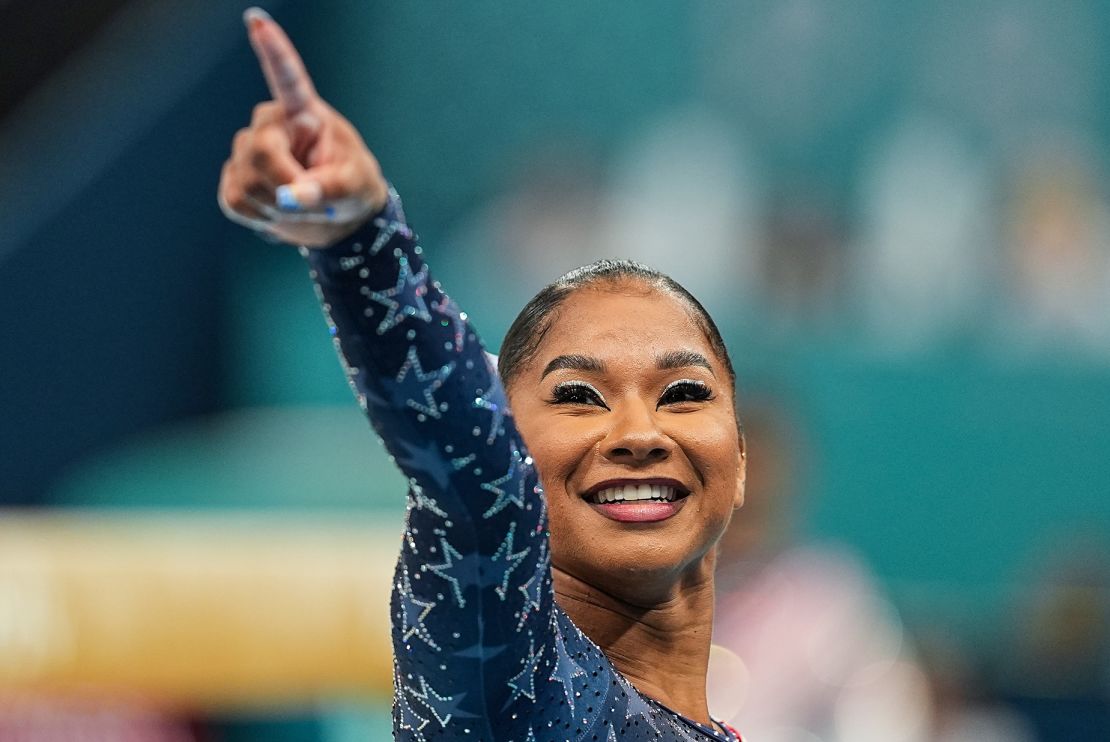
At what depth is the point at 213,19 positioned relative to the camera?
6578mm

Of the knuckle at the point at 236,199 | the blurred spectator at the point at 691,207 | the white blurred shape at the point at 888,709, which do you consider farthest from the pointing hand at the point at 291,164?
the blurred spectator at the point at 691,207

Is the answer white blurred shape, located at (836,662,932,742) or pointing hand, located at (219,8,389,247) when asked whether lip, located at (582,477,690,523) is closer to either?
pointing hand, located at (219,8,389,247)

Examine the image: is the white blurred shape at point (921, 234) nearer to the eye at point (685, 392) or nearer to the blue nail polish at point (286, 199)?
the eye at point (685, 392)

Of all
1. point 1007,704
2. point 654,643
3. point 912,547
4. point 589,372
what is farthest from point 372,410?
point 912,547

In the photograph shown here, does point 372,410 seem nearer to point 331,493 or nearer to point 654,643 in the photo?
point 654,643

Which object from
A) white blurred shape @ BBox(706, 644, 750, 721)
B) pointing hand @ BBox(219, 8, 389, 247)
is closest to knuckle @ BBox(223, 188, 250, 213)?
pointing hand @ BBox(219, 8, 389, 247)

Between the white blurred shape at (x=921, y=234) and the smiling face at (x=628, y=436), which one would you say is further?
the white blurred shape at (x=921, y=234)

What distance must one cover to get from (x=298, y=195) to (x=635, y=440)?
583 mm

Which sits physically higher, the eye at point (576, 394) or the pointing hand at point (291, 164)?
the eye at point (576, 394)

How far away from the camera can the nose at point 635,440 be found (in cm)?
160

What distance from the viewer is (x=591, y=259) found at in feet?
20.7

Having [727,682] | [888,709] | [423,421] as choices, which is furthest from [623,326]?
[888,709]

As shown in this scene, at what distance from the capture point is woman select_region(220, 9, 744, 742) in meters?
1.18

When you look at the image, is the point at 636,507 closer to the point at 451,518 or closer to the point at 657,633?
the point at 657,633
